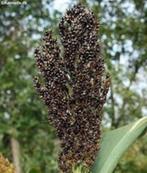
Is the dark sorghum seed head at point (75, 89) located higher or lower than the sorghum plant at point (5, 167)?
higher

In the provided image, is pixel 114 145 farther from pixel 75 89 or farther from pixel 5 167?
pixel 5 167

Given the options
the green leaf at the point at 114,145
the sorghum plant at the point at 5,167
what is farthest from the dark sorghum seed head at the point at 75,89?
the sorghum plant at the point at 5,167

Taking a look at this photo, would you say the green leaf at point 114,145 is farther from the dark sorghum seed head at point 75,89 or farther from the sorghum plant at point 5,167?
the sorghum plant at point 5,167

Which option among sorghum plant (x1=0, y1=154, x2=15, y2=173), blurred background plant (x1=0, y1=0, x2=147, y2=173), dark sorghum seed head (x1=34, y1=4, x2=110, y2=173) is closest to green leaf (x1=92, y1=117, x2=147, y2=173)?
dark sorghum seed head (x1=34, y1=4, x2=110, y2=173)

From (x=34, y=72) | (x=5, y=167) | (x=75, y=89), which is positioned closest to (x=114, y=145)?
(x=75, y=89)

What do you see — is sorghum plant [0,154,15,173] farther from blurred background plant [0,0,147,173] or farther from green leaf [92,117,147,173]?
blurred background plant [0,0,147,173]

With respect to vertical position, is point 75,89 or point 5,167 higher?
point 75,89
